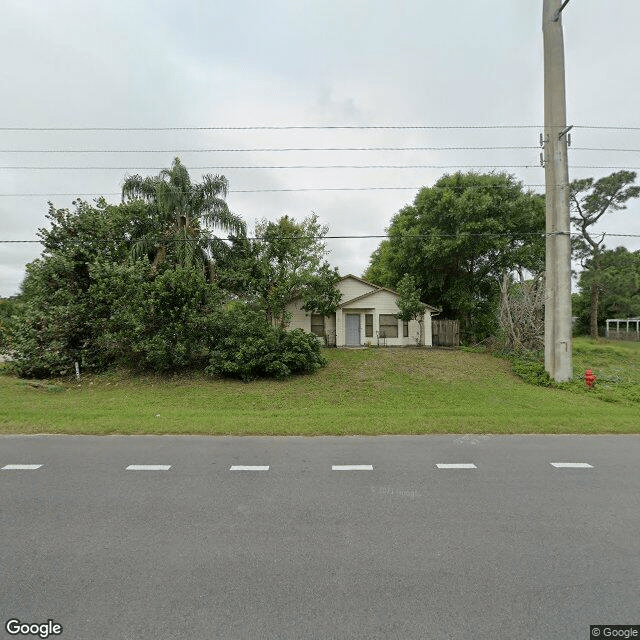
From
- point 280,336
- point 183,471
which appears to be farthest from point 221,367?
point 183,471

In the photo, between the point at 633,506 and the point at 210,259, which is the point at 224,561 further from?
the point at 210,259

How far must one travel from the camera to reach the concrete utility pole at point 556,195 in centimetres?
1277

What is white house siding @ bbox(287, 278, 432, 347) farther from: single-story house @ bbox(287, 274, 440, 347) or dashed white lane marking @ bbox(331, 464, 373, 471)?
dashed white lane marking @ bbox(331, 464, 373, 471)

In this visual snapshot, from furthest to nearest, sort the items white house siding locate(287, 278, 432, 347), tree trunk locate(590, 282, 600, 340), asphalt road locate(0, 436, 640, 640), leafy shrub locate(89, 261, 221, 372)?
1. tree trunk locate(590, 282, 600, 340)
2. white house siding locate(287, 278, 432, 347)
3. leafy shrub locate(89, 261, 221, 372)
4. asphalt road locate(0, 436, 640, 640)

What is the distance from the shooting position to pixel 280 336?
14602 mm

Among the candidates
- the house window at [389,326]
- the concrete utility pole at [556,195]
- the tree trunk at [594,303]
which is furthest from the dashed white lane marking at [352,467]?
the tree trunk at [594,303]

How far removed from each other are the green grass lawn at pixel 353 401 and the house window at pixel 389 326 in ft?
15.5

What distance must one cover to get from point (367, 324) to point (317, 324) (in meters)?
3.14

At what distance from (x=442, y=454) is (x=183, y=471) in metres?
3.70

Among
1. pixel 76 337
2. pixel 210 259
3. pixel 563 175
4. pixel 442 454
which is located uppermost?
pixel 563 175

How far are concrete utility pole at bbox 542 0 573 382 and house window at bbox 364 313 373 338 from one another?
37.7ft

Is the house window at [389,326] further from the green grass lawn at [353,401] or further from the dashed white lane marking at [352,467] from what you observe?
the dashed white lane marking at [352,467]

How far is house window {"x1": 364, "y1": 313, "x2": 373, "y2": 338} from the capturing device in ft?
78.7

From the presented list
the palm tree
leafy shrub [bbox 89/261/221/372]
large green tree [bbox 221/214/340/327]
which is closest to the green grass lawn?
leafy shrub [bbox 89/261/221/372]
